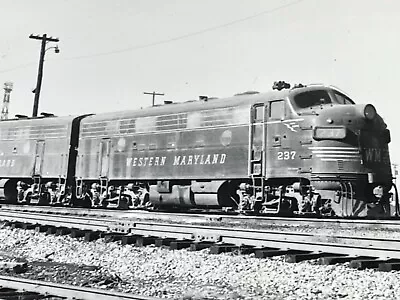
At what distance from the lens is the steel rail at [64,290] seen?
5098 millimetres

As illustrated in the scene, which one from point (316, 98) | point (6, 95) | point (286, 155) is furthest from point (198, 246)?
point (6, 95)

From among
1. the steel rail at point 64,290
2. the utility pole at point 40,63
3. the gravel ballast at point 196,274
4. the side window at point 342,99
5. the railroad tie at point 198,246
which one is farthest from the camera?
the utility pole at point 40,63

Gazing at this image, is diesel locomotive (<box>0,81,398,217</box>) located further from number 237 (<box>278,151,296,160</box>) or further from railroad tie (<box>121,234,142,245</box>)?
railroad tie (<box>121,234,142,245</box>)

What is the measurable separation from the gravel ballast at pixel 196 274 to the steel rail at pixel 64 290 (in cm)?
82

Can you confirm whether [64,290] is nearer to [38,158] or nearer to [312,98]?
[312,98]

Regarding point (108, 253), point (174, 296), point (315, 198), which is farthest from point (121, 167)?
Answer: point (174, 296)

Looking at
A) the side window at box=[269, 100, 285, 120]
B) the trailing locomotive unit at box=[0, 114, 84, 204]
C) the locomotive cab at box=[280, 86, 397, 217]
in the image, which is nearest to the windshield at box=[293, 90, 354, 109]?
the locomotive cab at box=[280, 86, 397, 217]

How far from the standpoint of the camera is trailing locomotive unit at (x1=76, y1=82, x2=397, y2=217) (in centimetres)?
1275

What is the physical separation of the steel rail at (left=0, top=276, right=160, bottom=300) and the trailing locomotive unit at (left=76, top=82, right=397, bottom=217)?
27.5 ft

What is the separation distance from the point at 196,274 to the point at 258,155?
7244 millimetres

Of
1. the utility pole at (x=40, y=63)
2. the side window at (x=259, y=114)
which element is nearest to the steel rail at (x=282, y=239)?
the side window at (x=259, y=114)

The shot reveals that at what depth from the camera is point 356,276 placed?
6.41 meters

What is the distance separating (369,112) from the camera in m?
13.2

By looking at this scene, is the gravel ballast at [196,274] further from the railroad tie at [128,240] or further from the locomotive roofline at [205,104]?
the locomotive roofline at [205,104]
